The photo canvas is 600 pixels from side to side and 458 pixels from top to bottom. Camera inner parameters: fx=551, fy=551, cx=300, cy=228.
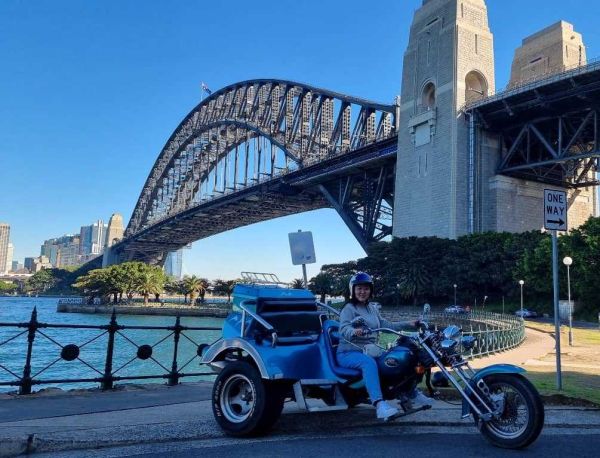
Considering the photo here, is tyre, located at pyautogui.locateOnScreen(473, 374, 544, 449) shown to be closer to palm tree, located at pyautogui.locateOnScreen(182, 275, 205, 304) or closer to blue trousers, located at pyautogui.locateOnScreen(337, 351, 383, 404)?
blue trousers, located at pyautogui.locateOnScreen(337, 351, 383, 404)

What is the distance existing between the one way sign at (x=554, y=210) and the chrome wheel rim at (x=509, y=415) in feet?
11.5

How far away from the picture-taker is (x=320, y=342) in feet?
16.4

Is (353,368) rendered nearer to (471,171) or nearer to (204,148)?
(471,171)

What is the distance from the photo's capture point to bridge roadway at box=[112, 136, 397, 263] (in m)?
58.6

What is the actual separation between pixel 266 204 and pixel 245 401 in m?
74.2

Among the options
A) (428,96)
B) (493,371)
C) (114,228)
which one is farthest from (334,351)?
(114,228)

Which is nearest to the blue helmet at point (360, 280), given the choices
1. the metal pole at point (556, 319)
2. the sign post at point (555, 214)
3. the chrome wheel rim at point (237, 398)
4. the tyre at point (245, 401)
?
the tyre at point (245, 401)

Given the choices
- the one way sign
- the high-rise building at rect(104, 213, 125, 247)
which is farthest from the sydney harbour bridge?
the one way sign

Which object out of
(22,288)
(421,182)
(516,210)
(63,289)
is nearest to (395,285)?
(421,182)

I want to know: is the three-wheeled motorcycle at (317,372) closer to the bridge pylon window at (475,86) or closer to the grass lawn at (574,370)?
the grass lawn at (574,370)

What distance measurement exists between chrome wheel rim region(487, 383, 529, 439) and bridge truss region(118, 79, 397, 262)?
5318 cm

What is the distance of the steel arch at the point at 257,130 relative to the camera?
212 feet

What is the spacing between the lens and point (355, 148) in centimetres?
5909

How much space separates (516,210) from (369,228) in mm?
15582
